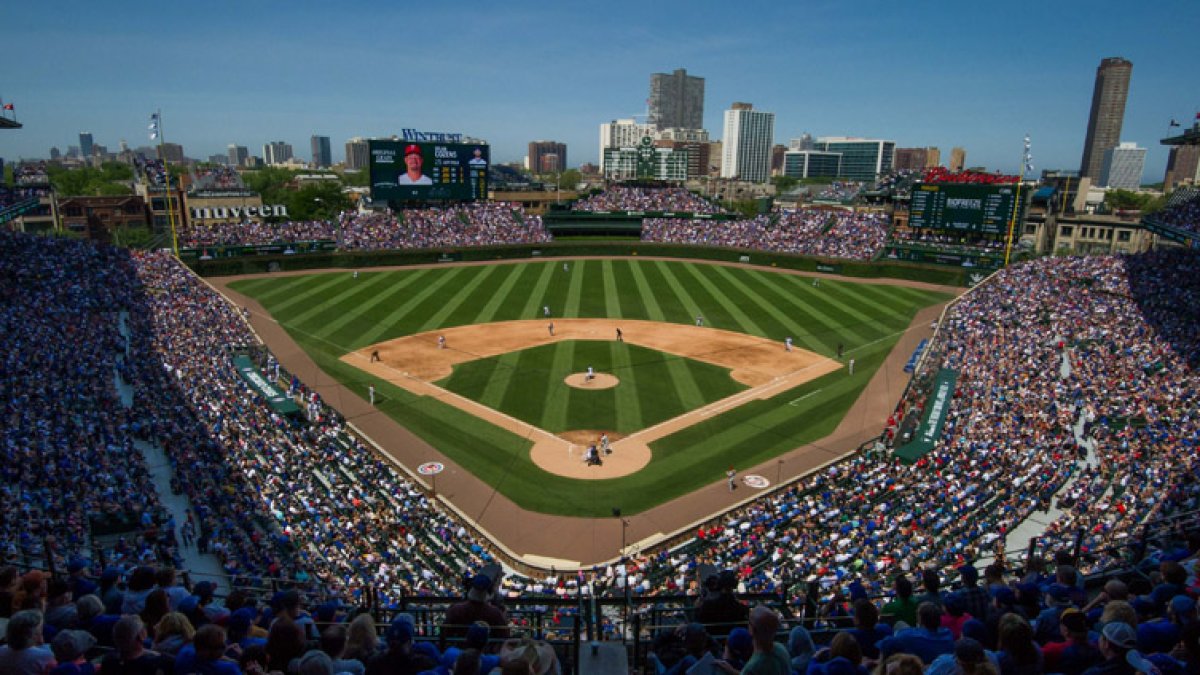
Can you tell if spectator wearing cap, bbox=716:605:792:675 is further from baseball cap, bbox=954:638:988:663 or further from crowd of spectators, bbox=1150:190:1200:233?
crowd of spectators, bbox=1150:190:1200:233

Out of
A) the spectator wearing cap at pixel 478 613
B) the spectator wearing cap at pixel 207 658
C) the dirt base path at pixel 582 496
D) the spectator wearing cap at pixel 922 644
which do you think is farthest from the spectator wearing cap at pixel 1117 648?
the dirt base path at pixel 582 496

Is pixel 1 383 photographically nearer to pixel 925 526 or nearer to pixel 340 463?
pixel 340 463

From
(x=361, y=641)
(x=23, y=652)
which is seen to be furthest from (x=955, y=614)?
(x=23, y=652)

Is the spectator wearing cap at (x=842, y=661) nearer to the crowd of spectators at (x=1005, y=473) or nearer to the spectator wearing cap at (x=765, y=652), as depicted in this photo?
the spectator wearing cap at (x=765, y=652)

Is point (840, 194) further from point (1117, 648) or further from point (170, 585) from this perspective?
point (170, 585)

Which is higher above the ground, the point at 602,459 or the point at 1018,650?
the point at 1018,650
